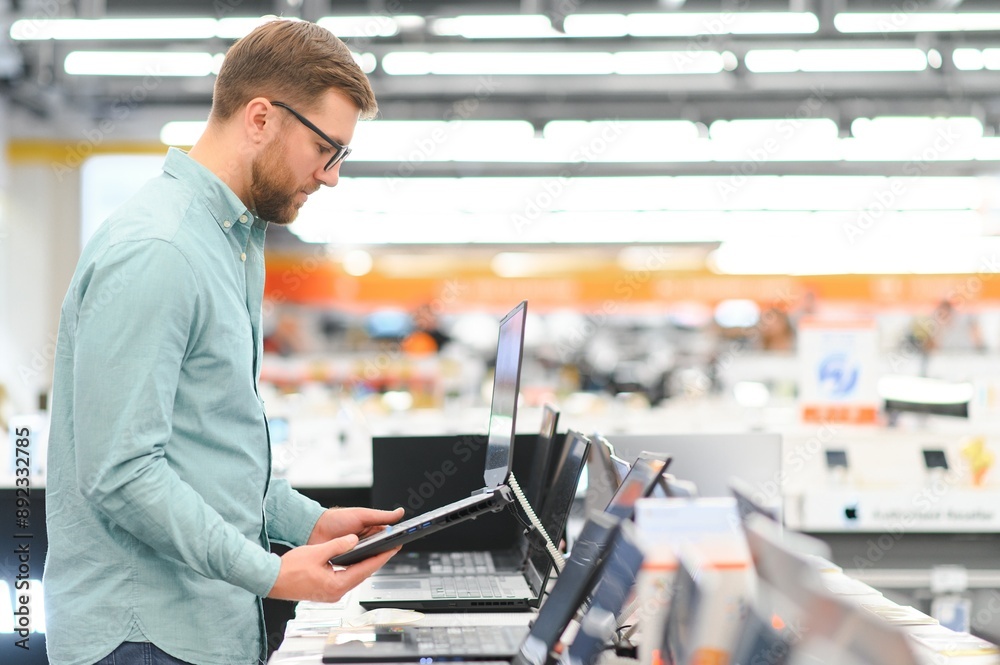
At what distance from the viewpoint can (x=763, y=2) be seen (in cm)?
555

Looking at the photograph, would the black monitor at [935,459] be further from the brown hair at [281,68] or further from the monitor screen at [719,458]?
the brown hair at [281,68]

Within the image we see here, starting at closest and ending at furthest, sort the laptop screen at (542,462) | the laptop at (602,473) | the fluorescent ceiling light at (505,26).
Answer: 1. the laptop at (602,473)
2. the laptop screen at (542,462)
3. the fluorescent ceiling light at (505,26)

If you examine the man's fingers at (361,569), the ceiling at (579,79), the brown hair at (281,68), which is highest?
the ceiling at (579,79)

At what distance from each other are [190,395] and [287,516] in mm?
532

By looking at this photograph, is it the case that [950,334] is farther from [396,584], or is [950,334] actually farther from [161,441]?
[161,441]

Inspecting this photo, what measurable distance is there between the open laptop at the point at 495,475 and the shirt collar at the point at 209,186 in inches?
22.2

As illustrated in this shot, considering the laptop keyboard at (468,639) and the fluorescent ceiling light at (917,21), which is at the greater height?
the fluorescent ceiling light at (917,21)

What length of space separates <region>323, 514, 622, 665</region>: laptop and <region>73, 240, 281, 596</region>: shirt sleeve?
291 mm

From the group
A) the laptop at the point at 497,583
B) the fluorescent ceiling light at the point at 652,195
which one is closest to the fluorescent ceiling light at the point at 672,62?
the fluorescent ceiling light at the point at 652,195

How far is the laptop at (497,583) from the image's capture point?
5.96 feet

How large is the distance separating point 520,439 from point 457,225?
870 centimetres

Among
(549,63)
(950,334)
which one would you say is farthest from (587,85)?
(950,334)

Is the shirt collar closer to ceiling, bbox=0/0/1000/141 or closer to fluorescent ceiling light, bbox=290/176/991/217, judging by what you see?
ceiling, bbox=0/0/1000/141

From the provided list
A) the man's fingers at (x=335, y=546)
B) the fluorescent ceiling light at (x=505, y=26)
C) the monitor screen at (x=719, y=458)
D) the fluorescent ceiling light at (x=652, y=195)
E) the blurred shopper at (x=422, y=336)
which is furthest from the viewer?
the blurred shopper at (x=422, y=336)
